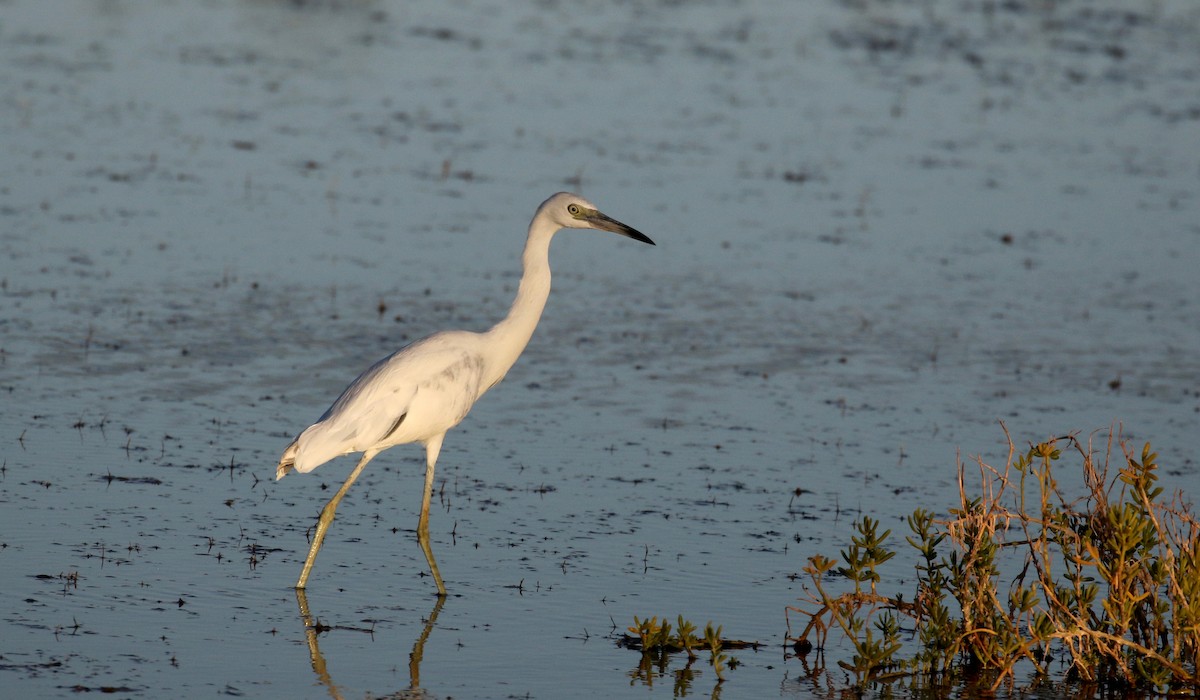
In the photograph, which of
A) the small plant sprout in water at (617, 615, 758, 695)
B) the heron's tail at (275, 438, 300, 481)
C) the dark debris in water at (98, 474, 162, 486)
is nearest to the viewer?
the small plant sprout in water at (617, 615, 758, 695)

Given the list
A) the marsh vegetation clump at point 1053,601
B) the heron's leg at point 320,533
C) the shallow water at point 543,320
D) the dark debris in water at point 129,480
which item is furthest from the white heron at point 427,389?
the marsh vegetation clump at point 1053,601

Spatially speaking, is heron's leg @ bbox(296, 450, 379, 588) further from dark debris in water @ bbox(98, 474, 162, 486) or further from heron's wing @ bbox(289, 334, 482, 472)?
dark debris in water @ bbox(98, 474, 162, 486)

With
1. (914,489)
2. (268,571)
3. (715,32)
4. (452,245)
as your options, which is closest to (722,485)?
(914,489)

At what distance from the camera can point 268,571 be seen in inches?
308

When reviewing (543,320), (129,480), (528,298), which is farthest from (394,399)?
(543,320)

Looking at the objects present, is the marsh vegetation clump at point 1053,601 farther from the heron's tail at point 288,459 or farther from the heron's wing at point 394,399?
the heron's tail at point 288,459

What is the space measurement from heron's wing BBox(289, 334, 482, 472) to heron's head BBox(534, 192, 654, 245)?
0.88 meters

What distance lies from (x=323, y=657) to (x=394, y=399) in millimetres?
1545

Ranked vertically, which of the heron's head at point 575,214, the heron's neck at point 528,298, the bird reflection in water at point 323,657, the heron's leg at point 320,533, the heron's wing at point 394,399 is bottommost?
the bird reflection in water at point 323,657

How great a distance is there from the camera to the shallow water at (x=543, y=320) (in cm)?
758

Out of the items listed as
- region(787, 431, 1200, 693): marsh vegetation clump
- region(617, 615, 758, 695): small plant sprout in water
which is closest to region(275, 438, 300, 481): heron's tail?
region(617, 615, 758, 695): small plant sprout in water

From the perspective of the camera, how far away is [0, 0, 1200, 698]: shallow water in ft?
24.9

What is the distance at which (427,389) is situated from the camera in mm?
8070

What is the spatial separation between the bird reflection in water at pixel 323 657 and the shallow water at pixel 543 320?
5 cm
